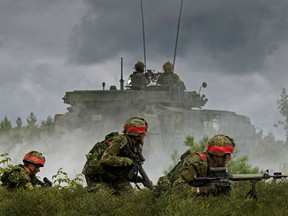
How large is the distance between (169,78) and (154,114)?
2218mm

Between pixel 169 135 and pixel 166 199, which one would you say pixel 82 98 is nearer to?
pixel 169 135

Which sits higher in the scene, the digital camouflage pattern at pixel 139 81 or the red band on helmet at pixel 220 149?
the digital camouflage pattern at pixel 139 81

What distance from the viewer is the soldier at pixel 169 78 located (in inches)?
892

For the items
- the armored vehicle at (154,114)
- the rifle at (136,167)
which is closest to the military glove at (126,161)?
the rifle at (136,167)

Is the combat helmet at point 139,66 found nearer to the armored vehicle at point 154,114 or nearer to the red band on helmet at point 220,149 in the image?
the armored vehicle at point 154,114

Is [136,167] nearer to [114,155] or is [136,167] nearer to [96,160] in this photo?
[114,155]

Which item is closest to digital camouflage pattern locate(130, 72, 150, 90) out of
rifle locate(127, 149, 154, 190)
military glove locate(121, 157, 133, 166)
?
rifle locate(127, 149, 154, 190)

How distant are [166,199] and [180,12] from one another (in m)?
20.0

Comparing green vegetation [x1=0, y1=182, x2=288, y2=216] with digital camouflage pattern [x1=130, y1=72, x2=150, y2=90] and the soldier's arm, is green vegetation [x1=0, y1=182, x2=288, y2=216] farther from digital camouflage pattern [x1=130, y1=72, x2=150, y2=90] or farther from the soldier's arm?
digital camouflage pattern [x1=130, y1=72, x2=150, y2=90]

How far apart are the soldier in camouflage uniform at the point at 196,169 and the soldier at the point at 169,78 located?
599 inches

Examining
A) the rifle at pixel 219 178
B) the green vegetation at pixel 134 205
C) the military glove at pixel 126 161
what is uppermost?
the military glove at pixel 126 161

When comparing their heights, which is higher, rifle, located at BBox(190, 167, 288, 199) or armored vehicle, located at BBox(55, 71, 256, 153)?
armored vehicle, located at BBox(55, 71, 256, 153)

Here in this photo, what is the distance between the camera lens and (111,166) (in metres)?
8.49

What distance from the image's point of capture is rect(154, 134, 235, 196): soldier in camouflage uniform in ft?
22.1
